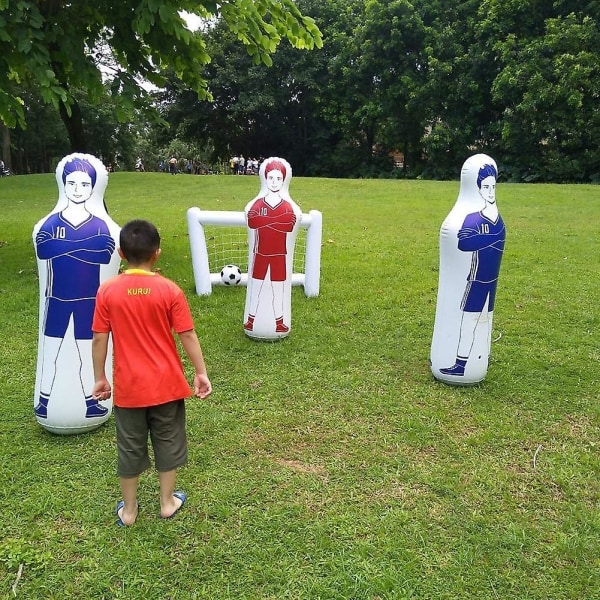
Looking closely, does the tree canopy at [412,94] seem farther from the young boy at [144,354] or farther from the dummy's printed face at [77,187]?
the young boy at [144,354]

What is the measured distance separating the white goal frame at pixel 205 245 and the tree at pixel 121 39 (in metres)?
1.40

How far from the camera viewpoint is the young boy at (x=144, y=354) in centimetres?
267

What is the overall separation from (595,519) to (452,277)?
199cm

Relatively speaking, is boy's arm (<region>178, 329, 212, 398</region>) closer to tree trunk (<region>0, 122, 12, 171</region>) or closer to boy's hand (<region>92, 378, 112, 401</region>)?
boy's hand (<region>92, 378, 112, 401</region>)

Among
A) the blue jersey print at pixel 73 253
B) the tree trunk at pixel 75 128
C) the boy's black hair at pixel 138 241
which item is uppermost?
the tree trunk at pixel 75 128

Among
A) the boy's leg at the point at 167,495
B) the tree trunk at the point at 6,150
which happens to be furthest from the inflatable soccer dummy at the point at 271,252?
the tree trunk at the point at 6,150

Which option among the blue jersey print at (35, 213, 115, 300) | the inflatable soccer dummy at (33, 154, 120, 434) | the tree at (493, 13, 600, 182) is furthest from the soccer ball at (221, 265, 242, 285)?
the tree at (493, 13, 600, 182)

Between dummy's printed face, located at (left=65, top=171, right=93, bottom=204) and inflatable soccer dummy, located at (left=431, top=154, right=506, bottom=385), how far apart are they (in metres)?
2.63

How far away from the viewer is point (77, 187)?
3684 millimetres

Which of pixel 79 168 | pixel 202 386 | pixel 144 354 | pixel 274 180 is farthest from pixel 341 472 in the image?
pixel 274 180

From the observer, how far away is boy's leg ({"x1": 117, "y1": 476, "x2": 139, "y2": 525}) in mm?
2939

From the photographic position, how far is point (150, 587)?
8.54 feet

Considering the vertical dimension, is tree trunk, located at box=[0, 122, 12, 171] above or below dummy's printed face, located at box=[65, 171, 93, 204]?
below

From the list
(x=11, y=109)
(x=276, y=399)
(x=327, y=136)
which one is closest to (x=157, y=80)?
(x=11, y=109)
